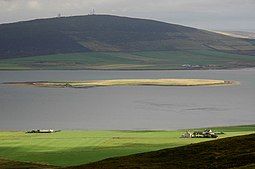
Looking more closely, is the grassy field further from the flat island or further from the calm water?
the flat island

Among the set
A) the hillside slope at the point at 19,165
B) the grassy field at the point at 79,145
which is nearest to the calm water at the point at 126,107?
the grassy field at the point at 79,145

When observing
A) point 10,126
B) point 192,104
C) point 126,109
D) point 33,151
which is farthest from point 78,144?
point 192,104

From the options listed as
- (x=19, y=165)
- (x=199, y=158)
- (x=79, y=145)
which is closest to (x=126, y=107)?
(x=79, y=145)

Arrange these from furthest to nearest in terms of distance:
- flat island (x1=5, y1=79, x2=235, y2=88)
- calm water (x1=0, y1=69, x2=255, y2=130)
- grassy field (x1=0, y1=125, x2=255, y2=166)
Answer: flat island (x1=5, y1=79, x2=235, y2=88), calm water (x1=0, y1=69, x2=255, y2=130), grassy field (x1=0, y1=125, x2=255, y2=166)

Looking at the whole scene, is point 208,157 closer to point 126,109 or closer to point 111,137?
point 111,137

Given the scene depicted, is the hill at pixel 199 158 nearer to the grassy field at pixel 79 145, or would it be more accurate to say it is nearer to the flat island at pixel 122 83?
the grassy field at pixel 79 145

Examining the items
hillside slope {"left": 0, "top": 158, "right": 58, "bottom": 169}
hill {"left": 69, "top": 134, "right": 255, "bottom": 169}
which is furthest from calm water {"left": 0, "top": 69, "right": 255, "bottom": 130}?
hill {"left": 69, "top": 134, "right": 255, "bottom": 169}

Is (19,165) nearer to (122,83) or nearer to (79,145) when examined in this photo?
(79,145)
